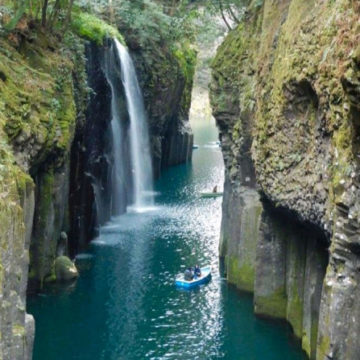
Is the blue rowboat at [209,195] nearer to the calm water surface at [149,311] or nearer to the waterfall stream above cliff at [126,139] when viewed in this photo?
the waterfall stream above cliff at [126,139]

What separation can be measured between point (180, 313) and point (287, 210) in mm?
6019

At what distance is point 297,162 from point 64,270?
1224cm

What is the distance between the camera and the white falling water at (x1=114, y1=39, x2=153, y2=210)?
46.2 metres

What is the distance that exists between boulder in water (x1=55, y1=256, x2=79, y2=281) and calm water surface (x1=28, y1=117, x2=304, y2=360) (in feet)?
1.34

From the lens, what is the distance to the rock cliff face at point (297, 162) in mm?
16156

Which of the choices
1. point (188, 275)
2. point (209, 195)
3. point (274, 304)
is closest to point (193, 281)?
point (188, 275)

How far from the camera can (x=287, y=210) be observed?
21719 millimetres

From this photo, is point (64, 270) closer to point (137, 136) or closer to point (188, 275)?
point (188, 275)

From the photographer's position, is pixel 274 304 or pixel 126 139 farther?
pixel 126 139

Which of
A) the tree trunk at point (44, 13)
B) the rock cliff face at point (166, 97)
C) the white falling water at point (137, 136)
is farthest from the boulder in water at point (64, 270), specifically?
the rock cliff face at point (166, 97)

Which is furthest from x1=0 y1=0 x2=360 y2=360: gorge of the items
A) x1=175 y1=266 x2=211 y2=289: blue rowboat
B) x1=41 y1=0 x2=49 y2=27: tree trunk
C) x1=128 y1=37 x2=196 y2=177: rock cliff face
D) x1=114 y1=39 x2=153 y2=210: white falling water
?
x1=128 y1=37 x2=196 y2=177: rock cliff face

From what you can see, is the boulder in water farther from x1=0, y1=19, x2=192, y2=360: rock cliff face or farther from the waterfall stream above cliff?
the waterfall stream above cliff

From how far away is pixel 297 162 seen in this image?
68.7 feet

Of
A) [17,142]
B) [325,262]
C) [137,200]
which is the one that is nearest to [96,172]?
[137,200]
